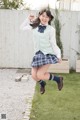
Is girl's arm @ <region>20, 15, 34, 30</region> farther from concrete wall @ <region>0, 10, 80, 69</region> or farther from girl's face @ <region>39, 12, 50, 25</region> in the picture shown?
concrete wall @ <region>0, 10, 80, 69</region>

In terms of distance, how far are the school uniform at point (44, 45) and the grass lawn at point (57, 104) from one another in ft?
6.02

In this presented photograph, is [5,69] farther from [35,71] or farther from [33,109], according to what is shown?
[35,71]

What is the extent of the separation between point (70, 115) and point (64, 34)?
5.56m

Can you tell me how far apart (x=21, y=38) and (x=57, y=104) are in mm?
4979

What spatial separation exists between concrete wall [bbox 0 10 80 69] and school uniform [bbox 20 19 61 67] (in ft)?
23.1

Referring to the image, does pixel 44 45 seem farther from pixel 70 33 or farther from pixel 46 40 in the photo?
pixel 70 33

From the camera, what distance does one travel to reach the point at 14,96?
8.31m

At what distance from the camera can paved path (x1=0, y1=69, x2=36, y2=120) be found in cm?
684

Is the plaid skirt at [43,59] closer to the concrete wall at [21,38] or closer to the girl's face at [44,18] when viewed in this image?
the girl's face at [44,18]

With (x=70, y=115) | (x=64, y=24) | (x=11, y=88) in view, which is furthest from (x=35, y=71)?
(x=64, y=24)

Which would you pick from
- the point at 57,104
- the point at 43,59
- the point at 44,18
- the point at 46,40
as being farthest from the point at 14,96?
the point at 44,18

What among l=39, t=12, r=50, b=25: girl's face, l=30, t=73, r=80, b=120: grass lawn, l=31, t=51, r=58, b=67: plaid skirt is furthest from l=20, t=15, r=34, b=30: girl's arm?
l=30, t=73, r=80, b=120: grass lawn

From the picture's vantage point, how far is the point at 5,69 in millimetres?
12023

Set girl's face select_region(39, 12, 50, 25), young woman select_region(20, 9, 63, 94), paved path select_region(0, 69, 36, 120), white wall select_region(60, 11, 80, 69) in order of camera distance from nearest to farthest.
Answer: girl's face select_region(39, 12, 50, 25), young woman select_region(20, 9, 63, 94), paved path select_region(0, 69, 36, 120), white wall select_region(60, 11, 80, 69)
